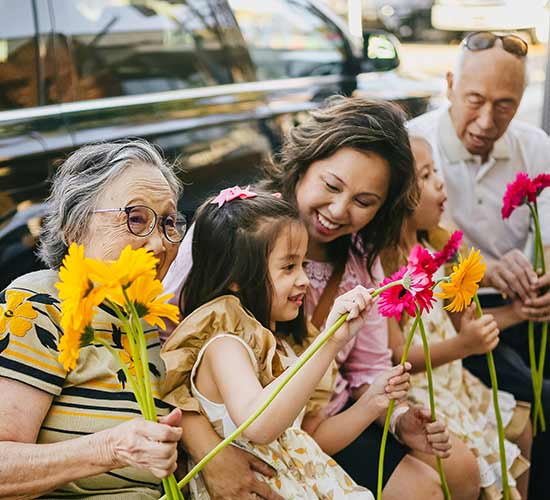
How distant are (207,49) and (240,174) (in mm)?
619

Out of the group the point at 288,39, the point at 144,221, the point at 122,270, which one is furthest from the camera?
the point at 288,39

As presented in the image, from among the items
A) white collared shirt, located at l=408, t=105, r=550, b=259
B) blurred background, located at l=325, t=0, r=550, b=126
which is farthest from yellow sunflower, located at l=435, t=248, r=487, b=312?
blurred background, located at l=325, t=0, r=550, b=126

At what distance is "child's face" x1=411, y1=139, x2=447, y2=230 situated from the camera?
2.63 meters

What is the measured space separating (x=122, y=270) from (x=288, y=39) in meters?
3.13

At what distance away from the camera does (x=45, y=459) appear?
1.54 m

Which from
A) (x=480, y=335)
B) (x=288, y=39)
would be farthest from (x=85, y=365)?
(x=288, y=39)

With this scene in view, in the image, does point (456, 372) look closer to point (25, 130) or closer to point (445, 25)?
point (25, 130)

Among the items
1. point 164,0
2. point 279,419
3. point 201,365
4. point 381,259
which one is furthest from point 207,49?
point 279,419

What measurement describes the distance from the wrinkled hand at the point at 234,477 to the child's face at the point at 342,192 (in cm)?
65

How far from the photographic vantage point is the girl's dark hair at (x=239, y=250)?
1952 millimetres

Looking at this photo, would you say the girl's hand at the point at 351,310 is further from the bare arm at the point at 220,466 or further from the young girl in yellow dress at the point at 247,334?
the bare arm at the point at 220,466

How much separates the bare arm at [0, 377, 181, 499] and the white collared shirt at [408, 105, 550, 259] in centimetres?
187

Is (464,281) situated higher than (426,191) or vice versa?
(464,281)

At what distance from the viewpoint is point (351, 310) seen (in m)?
1.57
